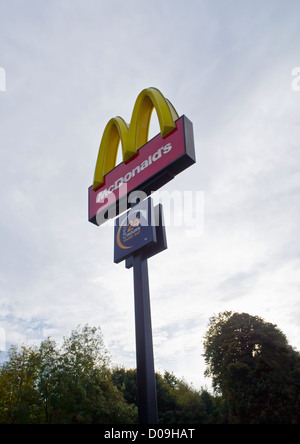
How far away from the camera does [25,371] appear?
22.3m

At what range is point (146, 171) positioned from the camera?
8.79 m

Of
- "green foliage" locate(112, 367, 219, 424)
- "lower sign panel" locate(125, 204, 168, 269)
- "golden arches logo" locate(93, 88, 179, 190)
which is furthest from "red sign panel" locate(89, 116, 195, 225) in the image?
"green foliage" locate(112, 367, 219, 424)

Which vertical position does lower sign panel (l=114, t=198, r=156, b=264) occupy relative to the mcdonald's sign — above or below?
below

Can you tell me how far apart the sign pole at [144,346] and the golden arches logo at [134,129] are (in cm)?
372

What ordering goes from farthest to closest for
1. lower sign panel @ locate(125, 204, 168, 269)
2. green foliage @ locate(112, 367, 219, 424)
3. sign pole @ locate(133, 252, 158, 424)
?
1. green foliage @ locate(112, 367, 219, 424)
2. lower sign panel @ locate(125, 204, 168, 269)
3. sign pole @ locate(133, 252, 158, 424)

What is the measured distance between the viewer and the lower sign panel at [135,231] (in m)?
7.91

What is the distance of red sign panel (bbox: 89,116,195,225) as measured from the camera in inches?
323

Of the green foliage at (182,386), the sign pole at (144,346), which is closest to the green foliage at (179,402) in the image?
the green foliage at (182,386)

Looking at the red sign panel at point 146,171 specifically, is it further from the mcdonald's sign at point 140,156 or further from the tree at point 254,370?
the tree at point 254,370

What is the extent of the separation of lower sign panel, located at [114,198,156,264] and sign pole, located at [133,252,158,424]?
0.35 m

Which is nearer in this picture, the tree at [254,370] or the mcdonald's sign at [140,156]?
the mcdonald's sign at [140,156]

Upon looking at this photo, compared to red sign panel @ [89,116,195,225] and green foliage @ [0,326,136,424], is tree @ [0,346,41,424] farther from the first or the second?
red sign panel @ [89,116,195,225]
